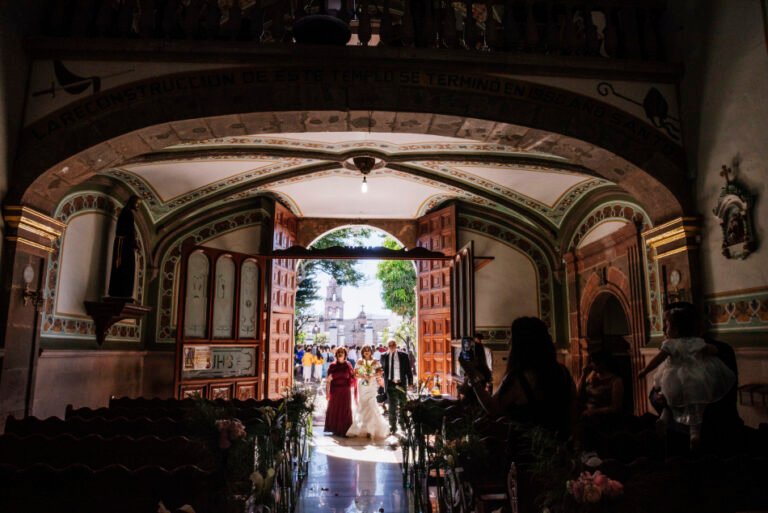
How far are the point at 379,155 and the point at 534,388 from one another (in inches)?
224

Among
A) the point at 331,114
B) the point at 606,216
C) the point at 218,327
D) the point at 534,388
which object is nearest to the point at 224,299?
the point at 218,327

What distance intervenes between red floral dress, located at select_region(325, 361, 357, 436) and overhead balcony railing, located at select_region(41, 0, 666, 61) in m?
5.32

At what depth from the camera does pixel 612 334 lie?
9.91 m

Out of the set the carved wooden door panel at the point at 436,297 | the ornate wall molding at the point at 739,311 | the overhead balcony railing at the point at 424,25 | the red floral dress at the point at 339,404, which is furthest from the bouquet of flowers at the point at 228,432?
the carved wooden door panel at the point at 436,297

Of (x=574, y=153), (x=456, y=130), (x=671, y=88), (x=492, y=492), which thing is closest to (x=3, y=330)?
(x=492, y=492)

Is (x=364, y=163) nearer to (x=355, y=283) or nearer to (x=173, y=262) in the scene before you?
(x=173, y=262)

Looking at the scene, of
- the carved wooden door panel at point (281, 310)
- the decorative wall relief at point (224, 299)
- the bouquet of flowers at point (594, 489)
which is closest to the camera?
the bouquet of flowers at point (594, 489)

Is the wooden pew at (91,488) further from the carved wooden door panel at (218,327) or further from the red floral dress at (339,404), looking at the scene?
the red floral dress at (339,404)

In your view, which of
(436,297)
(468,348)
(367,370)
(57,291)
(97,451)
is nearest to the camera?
(97,451)

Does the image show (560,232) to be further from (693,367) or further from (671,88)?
(693,367)

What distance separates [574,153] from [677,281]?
5.24 ft

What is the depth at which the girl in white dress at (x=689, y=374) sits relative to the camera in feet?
9.87

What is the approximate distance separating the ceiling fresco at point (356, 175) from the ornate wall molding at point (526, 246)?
1.32ft

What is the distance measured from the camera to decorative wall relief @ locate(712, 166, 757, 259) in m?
4.39
